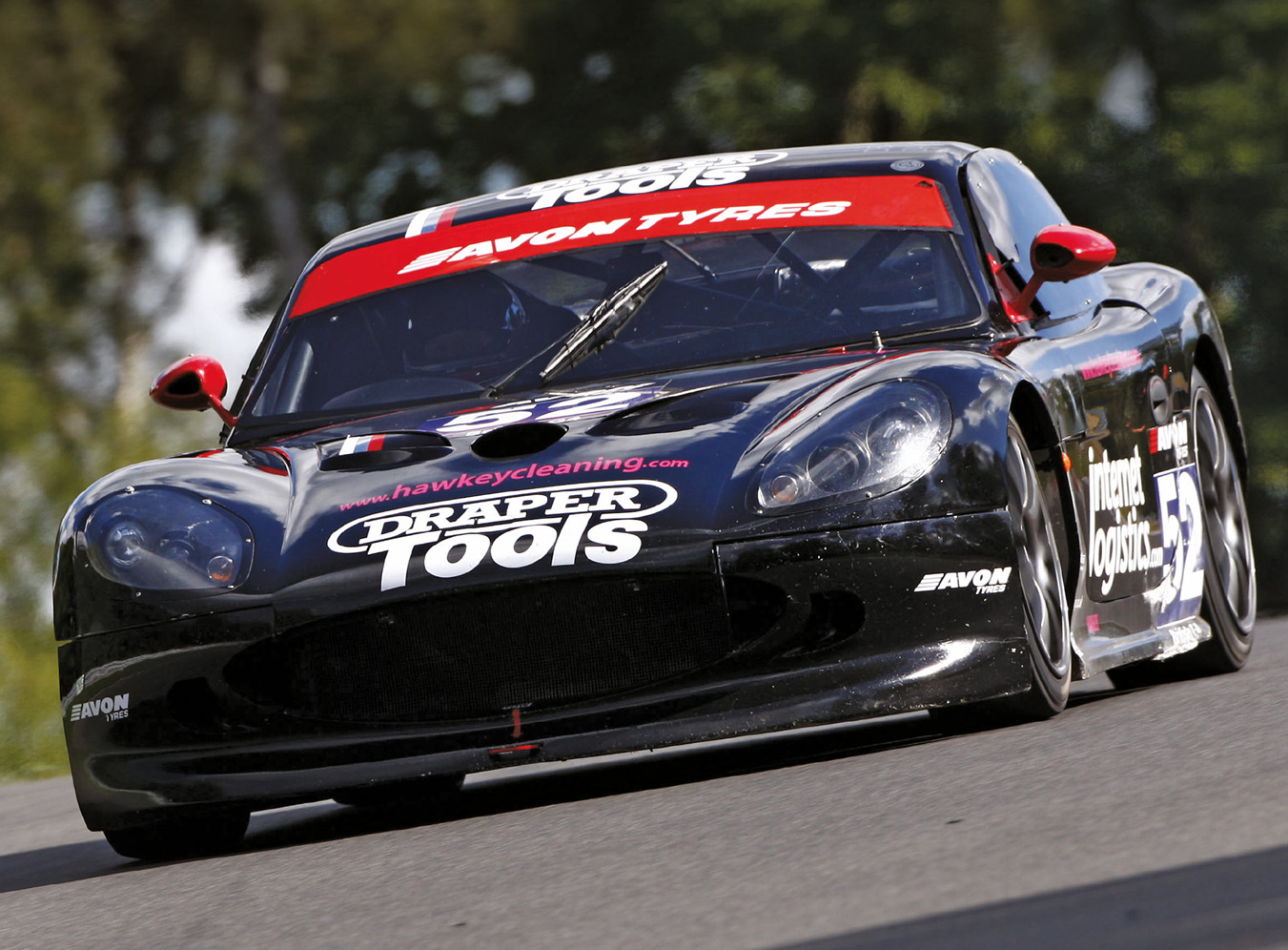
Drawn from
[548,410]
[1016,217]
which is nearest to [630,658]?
[548,410]

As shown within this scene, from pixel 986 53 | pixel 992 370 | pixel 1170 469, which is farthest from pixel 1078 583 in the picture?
pixel 986 53

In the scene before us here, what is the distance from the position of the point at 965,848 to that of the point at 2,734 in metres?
7.32

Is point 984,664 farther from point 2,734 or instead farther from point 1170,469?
point 2,734

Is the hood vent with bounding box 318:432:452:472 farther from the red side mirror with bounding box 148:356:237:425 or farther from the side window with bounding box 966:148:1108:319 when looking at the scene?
the side window with bounding box 966:148:1108:319

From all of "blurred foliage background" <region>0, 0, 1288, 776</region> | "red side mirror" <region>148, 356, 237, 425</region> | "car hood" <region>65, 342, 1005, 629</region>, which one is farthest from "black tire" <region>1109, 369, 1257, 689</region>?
"blurred foliage background" <region>0, 0, 1288, 776</region>

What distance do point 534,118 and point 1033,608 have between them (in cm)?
1816

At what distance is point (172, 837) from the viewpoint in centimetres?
489

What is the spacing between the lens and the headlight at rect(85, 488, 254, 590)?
4.62 meters

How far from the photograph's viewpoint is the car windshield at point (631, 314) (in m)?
5.37

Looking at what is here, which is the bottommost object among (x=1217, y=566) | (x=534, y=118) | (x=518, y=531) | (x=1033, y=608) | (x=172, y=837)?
(x=534, y=118)

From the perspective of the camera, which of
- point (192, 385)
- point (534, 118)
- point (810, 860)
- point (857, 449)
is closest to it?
point (810, 860)

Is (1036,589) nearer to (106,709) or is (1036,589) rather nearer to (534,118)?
(106,709)

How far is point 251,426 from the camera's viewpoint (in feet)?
18.7

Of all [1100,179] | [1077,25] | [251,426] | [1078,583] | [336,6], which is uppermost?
[251,426]
